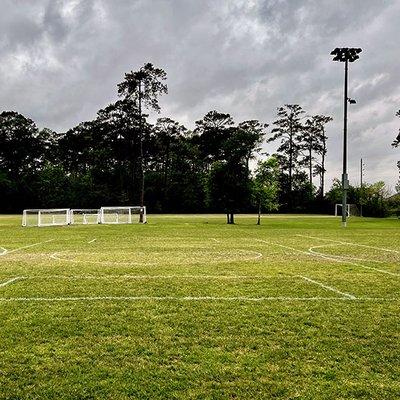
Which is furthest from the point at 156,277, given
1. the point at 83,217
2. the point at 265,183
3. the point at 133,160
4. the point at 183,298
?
the point at 133,160

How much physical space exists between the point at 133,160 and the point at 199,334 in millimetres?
74420

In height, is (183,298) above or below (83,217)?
below

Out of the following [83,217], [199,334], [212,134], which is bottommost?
[199,334]

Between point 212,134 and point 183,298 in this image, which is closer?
point 183,298

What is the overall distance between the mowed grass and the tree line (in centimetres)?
6070

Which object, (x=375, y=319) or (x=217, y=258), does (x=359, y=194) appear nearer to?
(x=217, y=258)

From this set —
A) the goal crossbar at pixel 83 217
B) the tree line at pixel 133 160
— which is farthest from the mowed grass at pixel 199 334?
the tree line at pixel 133 160

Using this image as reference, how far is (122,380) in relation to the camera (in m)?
3.88

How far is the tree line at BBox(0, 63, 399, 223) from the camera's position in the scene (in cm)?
7606

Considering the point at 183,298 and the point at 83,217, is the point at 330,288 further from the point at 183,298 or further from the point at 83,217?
the point at 83,217

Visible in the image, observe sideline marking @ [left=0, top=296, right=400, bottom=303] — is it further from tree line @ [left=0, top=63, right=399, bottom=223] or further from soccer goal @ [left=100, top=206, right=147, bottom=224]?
tree line @ [left=0, top=63, right=399, bottom=223]

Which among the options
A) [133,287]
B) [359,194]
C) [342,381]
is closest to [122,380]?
[342,381]

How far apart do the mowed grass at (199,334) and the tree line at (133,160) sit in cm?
6070

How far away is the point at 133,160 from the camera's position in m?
78.3
